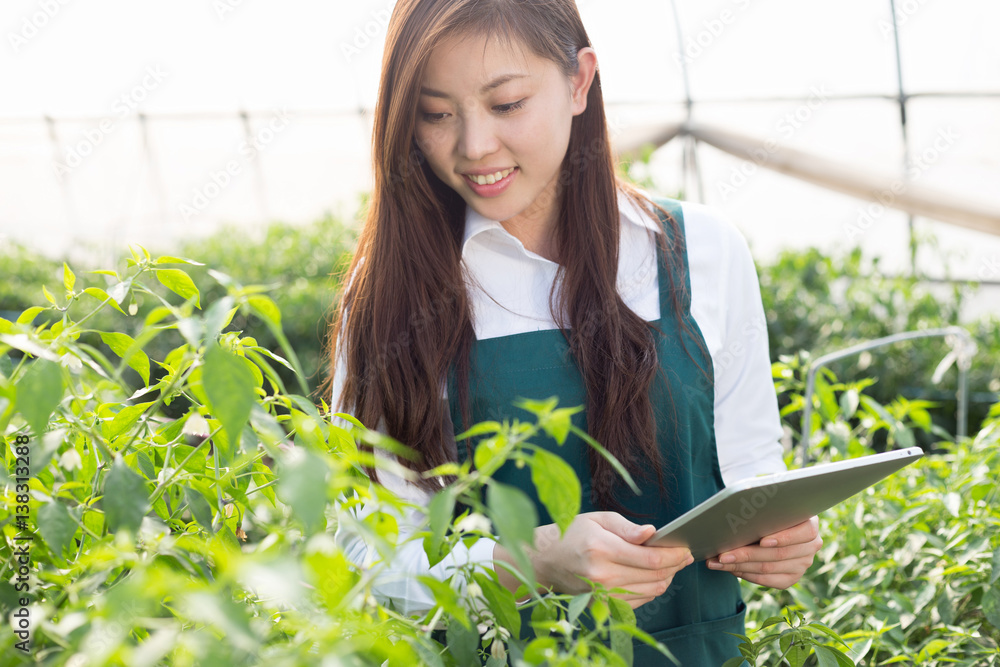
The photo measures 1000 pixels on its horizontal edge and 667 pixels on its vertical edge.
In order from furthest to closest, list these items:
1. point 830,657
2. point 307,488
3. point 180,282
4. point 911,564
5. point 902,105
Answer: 1. point 902,105
2. point 911,564
3. point 830,657
4. point 180,282
5. point 307,488

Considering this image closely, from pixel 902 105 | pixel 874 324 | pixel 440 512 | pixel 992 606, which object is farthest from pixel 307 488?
pixel 902 105

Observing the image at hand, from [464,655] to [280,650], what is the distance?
181 mm

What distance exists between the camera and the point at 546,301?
3.74 ft

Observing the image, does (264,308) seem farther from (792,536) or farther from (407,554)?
(792,536)

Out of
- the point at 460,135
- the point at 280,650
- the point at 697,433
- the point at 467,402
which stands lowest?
the point at 697,433

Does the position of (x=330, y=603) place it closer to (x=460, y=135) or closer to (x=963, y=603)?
(x=460, y=135)

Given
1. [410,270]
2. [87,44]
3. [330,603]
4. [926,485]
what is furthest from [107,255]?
[330,603]

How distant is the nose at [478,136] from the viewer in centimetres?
99

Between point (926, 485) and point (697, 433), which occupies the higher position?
point (697, 433)

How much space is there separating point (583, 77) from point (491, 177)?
23 centimetres

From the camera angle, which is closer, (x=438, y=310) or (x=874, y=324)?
(x=438, y=310)

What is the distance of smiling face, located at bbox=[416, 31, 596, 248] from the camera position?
98cm

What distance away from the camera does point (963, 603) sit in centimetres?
114

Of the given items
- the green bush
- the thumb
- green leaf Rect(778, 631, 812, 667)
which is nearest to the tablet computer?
the thumb
